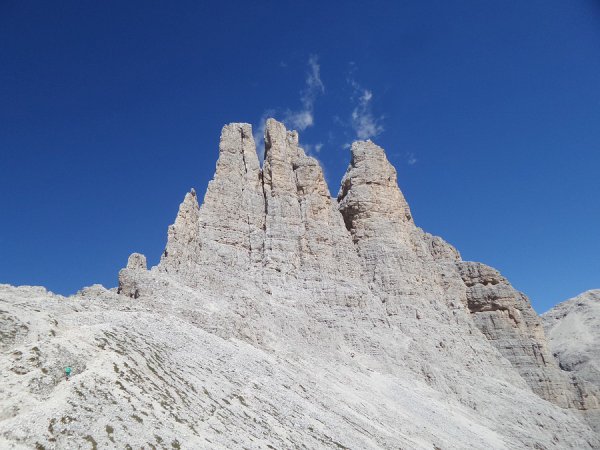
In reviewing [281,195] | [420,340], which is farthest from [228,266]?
[420,340]

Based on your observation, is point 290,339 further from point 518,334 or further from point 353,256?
point 518,334

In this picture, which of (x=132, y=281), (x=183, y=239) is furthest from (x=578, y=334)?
(x=132, y=281)

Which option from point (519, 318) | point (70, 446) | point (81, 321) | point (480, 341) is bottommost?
point (70, 446)

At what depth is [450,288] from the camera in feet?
284

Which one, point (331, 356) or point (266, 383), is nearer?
point (266, 383)

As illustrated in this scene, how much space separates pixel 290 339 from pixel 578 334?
97.7 m

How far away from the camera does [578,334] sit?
12281 centimetres

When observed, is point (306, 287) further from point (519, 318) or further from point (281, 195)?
point (519, 318)

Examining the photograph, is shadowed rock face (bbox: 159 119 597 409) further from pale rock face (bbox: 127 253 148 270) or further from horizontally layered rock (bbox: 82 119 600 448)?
pale rock face (bbox: 127 253 148 270)

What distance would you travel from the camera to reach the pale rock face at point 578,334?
342ft

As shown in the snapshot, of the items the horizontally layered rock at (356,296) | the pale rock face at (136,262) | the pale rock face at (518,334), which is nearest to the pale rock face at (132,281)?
the horizontally layered rock at (356,296)

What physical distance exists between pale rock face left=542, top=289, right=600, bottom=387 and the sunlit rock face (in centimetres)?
163

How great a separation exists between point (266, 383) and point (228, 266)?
31.3m

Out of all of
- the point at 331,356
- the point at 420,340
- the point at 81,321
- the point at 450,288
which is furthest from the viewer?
the point at 450,288
